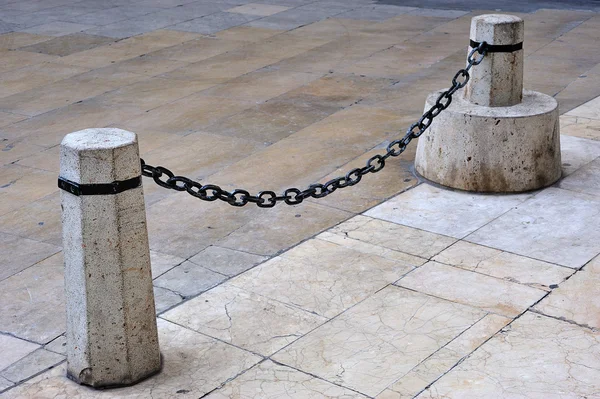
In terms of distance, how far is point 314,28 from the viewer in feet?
43.0

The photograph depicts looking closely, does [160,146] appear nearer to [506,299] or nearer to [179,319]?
[179,319]

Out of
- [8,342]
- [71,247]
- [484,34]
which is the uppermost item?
[484,34]

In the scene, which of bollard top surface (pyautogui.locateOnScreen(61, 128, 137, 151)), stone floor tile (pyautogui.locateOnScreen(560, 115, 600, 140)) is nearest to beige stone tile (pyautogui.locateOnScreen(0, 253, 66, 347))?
bollard top surface (pyautogui.locateOnScreen(61, 128, 137, 151))

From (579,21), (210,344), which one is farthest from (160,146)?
(579,21)

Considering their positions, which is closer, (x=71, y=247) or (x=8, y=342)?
(x=71, y=247)

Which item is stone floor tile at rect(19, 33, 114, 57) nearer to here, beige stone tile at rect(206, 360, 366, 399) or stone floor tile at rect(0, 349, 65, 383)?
stone floor tile at rect(0, 349, 65, 383)

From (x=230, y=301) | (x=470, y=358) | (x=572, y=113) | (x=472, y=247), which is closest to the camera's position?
(x=470, y=358)

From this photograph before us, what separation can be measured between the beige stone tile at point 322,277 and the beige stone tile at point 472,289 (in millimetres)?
141

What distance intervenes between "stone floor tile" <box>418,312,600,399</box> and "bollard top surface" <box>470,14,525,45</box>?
2499 millimetres

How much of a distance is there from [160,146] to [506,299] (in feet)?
13.1

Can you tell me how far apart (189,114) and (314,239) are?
3.44 meters

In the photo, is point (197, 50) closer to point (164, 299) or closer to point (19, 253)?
point (19, 253)

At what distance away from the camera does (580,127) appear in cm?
820

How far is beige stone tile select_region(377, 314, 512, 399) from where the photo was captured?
429 cm
